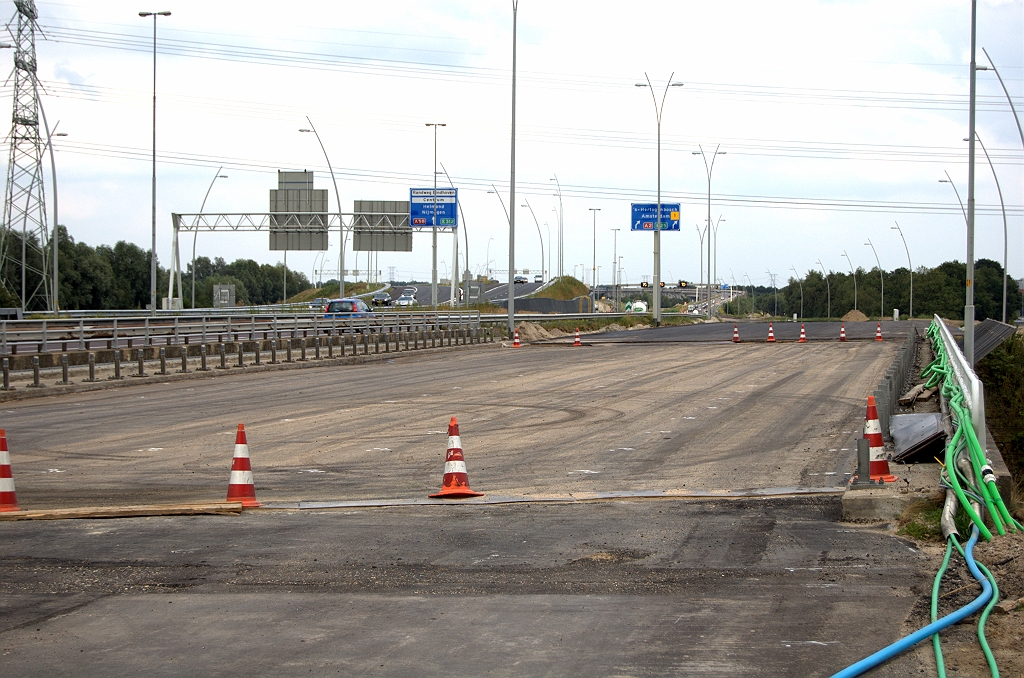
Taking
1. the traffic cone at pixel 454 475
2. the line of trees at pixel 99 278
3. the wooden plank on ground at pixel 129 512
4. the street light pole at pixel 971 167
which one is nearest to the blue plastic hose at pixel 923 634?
the traffic cone at pixel 454 475

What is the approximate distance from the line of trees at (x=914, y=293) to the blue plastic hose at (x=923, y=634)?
316 feet

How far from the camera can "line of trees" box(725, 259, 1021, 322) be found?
110750 mm

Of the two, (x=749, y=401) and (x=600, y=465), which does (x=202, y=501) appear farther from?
(x=749, y=401)

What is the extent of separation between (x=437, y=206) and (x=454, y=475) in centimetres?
5074

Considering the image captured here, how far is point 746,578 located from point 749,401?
13.9 meters

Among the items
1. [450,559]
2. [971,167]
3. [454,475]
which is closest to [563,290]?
[971,167]

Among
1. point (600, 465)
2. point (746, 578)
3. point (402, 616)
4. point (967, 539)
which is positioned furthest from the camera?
point (600, 465)

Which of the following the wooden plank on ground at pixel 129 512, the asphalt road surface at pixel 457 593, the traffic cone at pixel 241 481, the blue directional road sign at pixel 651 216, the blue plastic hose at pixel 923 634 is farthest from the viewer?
the blue directional road sign at pixel 651 216

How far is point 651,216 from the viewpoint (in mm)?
71625

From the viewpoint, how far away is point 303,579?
7035 mm

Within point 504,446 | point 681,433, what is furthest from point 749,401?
point 504,446

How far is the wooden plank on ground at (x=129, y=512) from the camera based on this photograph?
931cm

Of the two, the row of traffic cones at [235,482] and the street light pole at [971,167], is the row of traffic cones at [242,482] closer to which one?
the row of traffic cones at [235,482]

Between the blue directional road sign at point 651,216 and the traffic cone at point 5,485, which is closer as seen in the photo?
the traffic cone at point 5,485
